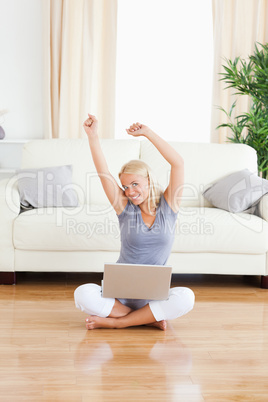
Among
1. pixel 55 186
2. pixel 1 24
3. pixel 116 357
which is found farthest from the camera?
pixel 1 24

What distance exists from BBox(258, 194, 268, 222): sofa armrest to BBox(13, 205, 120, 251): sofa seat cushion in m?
0.96

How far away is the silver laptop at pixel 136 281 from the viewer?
256 cm

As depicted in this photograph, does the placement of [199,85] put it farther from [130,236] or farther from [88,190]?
[130,236]

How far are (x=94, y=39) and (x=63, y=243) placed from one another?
99.5 inches

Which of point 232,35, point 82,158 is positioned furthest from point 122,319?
point 232,35

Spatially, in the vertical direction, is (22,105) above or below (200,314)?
above

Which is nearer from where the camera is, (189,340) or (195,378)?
(195,378)

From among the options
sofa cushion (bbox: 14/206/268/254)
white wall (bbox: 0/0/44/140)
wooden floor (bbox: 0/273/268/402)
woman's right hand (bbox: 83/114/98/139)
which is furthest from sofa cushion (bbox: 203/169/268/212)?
white wall (bbox: 0/0/44/140)

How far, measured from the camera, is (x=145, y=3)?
5.42 metres

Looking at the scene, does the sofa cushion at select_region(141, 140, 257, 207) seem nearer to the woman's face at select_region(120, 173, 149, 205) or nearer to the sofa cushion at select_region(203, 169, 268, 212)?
the sofa cushion at select_region(203, 169, 268, 212)

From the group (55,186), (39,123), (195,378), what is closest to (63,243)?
(55,186)

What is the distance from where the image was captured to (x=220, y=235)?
11.5 feet

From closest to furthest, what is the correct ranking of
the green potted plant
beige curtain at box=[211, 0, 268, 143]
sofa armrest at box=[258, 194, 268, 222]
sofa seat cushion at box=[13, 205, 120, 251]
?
sofa seat cushion at box=[13, 205, 120, 251] < sofa armrest at box=[258, 194, 268, 222] < the green potted plant < beige curtain at box=[211, 0, 268, 143]

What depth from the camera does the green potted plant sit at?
4.86 metres
